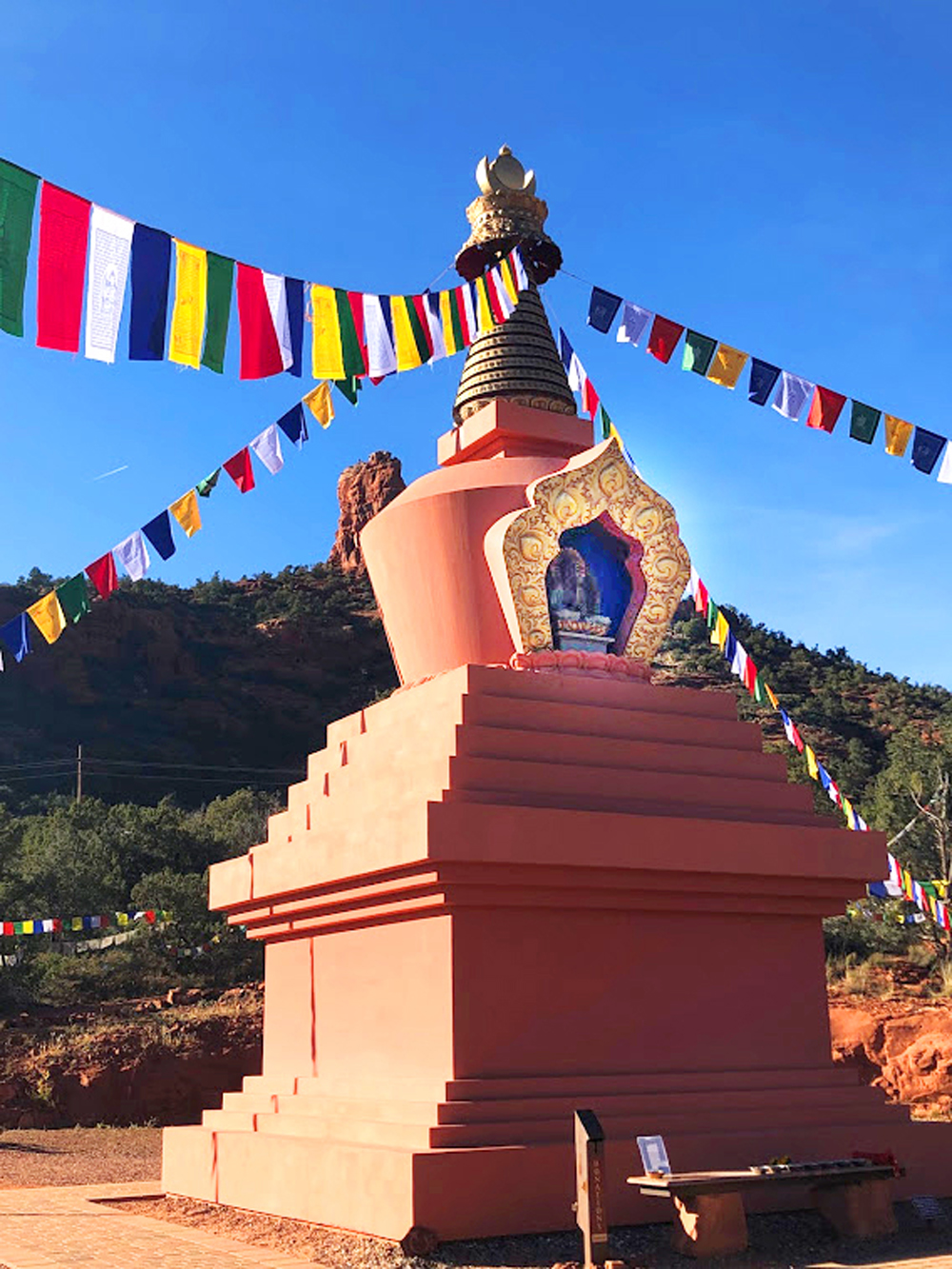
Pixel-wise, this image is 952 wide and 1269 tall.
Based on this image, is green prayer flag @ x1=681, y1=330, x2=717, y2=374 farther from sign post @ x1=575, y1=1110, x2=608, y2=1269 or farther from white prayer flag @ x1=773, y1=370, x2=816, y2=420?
sign post @ x1=575, y1=1110, x2=608, y2=1269

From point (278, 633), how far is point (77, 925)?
40929mm

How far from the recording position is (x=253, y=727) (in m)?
59.1

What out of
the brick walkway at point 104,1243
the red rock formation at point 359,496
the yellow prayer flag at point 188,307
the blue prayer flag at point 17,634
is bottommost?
the brick walkway at point 104,1243

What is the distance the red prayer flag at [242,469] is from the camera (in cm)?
1265

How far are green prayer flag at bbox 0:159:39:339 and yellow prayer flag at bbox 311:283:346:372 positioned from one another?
225cm

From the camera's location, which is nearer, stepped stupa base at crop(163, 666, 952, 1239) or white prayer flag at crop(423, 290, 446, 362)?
stepped stupa base at crop(163, 666, 952, 1239)

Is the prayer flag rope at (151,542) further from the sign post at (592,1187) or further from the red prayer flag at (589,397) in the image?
the sign post at (592,1187)

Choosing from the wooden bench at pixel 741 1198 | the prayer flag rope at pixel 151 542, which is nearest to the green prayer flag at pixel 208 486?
the prayer flag rope at pixel 151 542

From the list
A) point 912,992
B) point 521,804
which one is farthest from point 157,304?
point 912,992

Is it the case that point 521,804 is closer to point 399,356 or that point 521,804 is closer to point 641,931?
point 641,931

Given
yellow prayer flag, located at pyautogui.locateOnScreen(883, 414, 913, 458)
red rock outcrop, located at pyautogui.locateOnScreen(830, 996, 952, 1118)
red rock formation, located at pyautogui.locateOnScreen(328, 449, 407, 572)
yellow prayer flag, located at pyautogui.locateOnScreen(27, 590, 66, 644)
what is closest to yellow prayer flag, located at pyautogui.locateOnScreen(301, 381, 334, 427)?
yellow prayer flag, located at pyautogui.locateOnScreen(27, 590, 66, 644)

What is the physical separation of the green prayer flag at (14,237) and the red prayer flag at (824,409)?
709 centimetres

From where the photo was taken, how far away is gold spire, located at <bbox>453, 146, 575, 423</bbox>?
10617 millimetres

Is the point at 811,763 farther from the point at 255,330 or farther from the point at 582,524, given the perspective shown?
the point at 255,330
